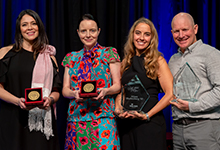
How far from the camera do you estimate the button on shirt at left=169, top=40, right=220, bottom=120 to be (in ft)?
6.72

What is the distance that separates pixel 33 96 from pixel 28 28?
2.04 feet

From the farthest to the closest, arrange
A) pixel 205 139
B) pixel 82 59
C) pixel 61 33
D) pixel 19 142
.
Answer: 1. pixel 61 33
2. pixel 82 59
3. pixel 19 142
4. pixel 205 139

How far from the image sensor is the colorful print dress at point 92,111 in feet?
7.45

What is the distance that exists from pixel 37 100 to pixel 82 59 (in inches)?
22.1

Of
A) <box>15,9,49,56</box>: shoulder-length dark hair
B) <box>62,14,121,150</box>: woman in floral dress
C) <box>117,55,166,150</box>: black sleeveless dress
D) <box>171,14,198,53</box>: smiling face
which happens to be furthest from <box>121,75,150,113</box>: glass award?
<box>15,9,49,56</box>: shoulder-length dark hair

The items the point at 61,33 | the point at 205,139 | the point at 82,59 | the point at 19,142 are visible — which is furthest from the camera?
the point at 61,33

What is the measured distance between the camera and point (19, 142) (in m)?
2.23

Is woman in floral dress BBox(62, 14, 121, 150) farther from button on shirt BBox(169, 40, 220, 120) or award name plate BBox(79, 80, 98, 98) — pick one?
button on shirt BBox(169, 40, 220, 120)

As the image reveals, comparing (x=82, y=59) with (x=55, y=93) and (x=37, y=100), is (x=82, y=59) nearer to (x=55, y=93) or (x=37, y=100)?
(x=55, y=93)

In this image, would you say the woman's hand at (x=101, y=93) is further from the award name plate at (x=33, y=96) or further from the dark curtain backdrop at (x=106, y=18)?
the dark curtain backdrop at (x=106, y=18)

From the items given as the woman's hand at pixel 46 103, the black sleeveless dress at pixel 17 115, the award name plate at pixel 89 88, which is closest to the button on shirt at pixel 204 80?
the award name plate at pixel 89 88

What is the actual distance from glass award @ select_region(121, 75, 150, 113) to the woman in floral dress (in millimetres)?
147

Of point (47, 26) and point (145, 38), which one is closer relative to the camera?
point (145, 38)

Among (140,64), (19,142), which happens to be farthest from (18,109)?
(140,64)
